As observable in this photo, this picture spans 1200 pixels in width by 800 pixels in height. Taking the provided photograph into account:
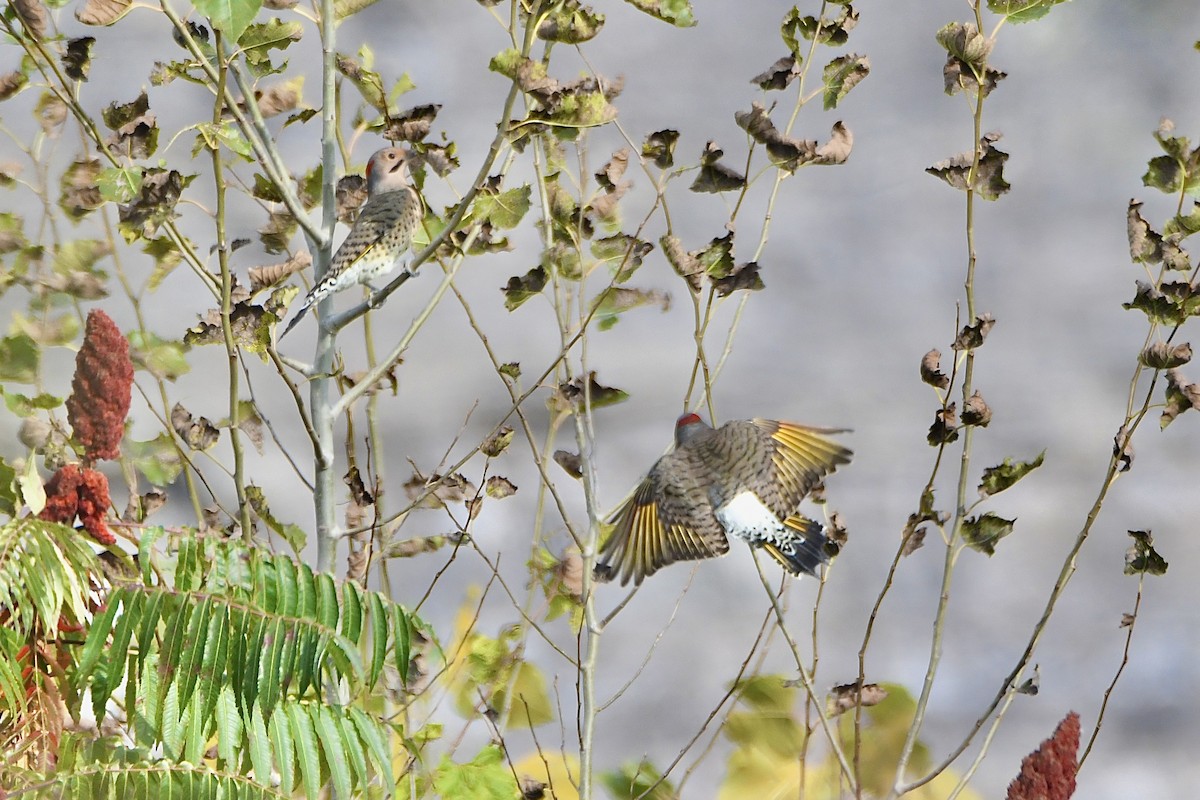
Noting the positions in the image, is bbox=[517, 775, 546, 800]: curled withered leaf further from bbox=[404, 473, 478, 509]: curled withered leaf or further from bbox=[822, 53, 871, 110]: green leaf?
bbox=[822, 53, 871, 110]: green leaf

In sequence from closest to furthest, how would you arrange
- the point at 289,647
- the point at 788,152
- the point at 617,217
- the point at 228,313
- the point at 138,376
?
the point at 289,647
the point at 228,313
the point at 788,152
the point at 617,217
the point at 138,376

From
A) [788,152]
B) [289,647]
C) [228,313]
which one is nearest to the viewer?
[289,647]

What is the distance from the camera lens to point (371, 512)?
4.73ft

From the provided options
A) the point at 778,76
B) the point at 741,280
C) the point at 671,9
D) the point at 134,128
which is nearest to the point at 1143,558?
the point at 741,280

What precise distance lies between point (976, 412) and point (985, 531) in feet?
0.45

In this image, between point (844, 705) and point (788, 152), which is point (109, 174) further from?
point (844, 705)

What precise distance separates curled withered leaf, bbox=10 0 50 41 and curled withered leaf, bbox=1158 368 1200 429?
3.54ft

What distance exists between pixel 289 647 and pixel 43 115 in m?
0.79

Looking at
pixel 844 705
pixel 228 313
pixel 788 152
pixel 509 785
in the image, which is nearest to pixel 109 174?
pixel 228 313

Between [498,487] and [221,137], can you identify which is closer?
[221,137]

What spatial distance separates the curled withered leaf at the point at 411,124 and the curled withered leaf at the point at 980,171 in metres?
0.47

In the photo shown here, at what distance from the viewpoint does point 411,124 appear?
119cm

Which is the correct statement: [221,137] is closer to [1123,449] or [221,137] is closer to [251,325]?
[251,325]

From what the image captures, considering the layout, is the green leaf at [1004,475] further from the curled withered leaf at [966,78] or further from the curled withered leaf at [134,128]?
the curled withered leaf at [134,128]
